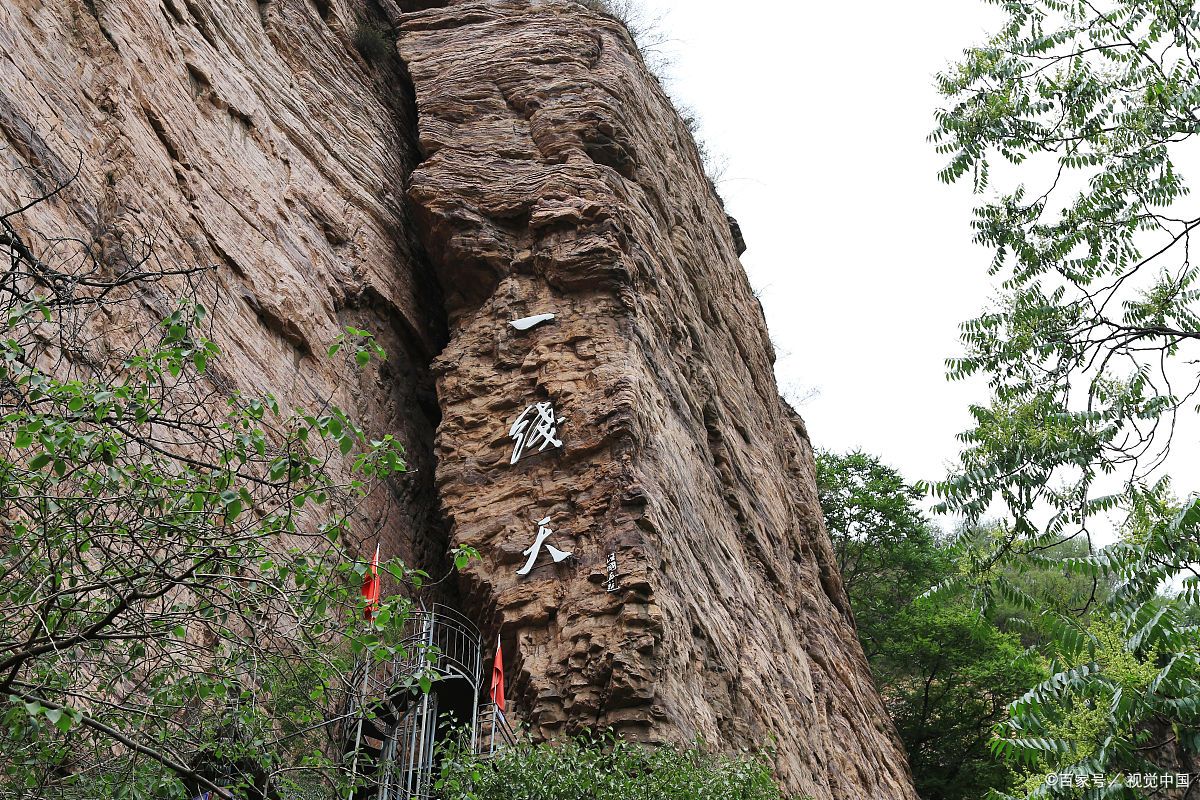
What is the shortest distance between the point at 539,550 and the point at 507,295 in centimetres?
364

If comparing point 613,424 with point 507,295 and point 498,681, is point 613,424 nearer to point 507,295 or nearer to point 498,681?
point 507,295

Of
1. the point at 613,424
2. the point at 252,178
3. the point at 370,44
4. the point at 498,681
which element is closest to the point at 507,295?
the point at 613,424

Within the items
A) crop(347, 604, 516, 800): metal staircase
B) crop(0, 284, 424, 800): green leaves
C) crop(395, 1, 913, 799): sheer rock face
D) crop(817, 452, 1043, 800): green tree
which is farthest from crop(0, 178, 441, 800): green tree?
crop(817, 452, 1043, 800): green tree

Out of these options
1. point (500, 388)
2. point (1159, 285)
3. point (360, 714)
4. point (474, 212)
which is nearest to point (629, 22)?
point (474, 212)

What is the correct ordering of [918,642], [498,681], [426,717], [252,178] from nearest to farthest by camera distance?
[426,717] → [498,681] → [252,178] → [918,642]

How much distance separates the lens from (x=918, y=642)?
67.4 ft

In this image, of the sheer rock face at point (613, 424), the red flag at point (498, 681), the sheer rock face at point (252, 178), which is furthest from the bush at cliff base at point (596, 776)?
the sheer rock face at point (252, 178)

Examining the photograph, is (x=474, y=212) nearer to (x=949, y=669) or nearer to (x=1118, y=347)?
(x=1118, y=347)

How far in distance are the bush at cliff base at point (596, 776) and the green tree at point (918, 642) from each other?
33.6 ft

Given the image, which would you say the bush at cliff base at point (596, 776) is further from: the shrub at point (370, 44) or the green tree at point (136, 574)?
the shrub at point (370, 44)

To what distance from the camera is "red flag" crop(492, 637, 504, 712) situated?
A: 948 cm

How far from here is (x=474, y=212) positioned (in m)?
13.5

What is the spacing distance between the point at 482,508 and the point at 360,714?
6.06 m

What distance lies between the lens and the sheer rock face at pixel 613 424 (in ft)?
32.9
